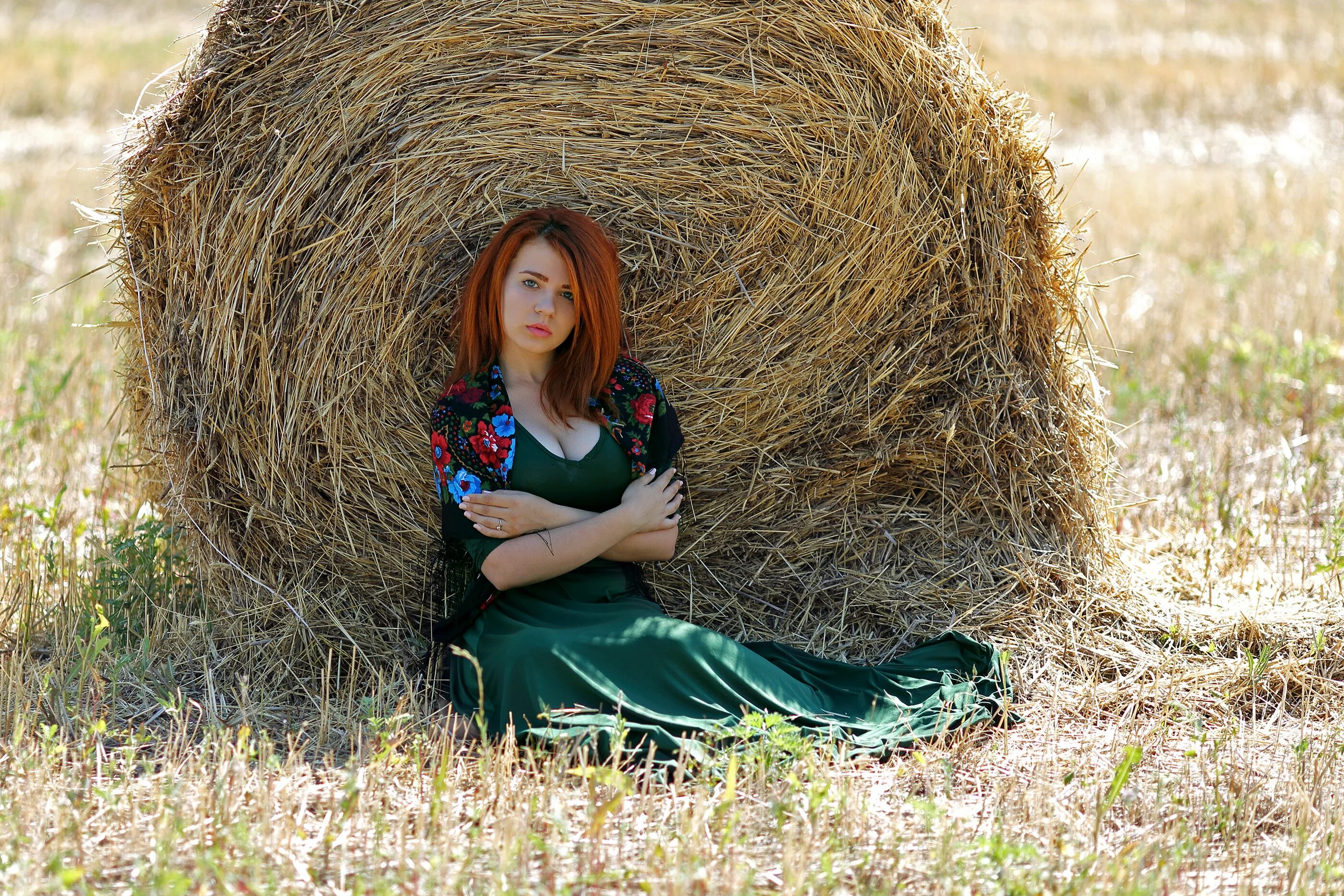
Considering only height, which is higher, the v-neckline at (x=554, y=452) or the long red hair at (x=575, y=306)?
the long red hair at (x=575, y=306)

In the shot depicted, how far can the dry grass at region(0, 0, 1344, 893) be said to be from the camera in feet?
7.36

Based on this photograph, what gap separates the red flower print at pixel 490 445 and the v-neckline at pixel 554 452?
0.05 meters

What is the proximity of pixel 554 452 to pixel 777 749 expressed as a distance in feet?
3.37

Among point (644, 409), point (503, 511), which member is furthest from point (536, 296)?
point (503, 511)

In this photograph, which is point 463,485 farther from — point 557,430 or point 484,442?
point 557,430

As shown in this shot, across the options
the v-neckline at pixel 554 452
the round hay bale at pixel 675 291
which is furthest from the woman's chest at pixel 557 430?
the round hay bale at pixel 675 291

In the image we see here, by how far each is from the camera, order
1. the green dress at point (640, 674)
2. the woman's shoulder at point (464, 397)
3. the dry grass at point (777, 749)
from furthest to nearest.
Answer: the woman's shoulder at point (464, 397), the green dress at point (640, 674), the dry grass at point (777, 749)

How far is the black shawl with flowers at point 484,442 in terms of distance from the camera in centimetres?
316

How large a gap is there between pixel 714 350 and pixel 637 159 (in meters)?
0.59

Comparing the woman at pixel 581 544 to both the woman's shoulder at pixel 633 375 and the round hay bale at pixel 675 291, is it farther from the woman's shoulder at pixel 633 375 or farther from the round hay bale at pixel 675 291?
the round hay bale at pixel 675 291

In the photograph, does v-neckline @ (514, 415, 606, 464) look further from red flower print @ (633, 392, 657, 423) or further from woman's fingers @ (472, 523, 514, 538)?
woman's fingers @ (472, 523, 514, 538)

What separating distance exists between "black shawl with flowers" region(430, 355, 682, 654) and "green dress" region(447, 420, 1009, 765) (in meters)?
0.04

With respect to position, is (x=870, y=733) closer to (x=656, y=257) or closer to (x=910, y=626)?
(x=910, y=626)

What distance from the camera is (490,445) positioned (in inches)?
125
